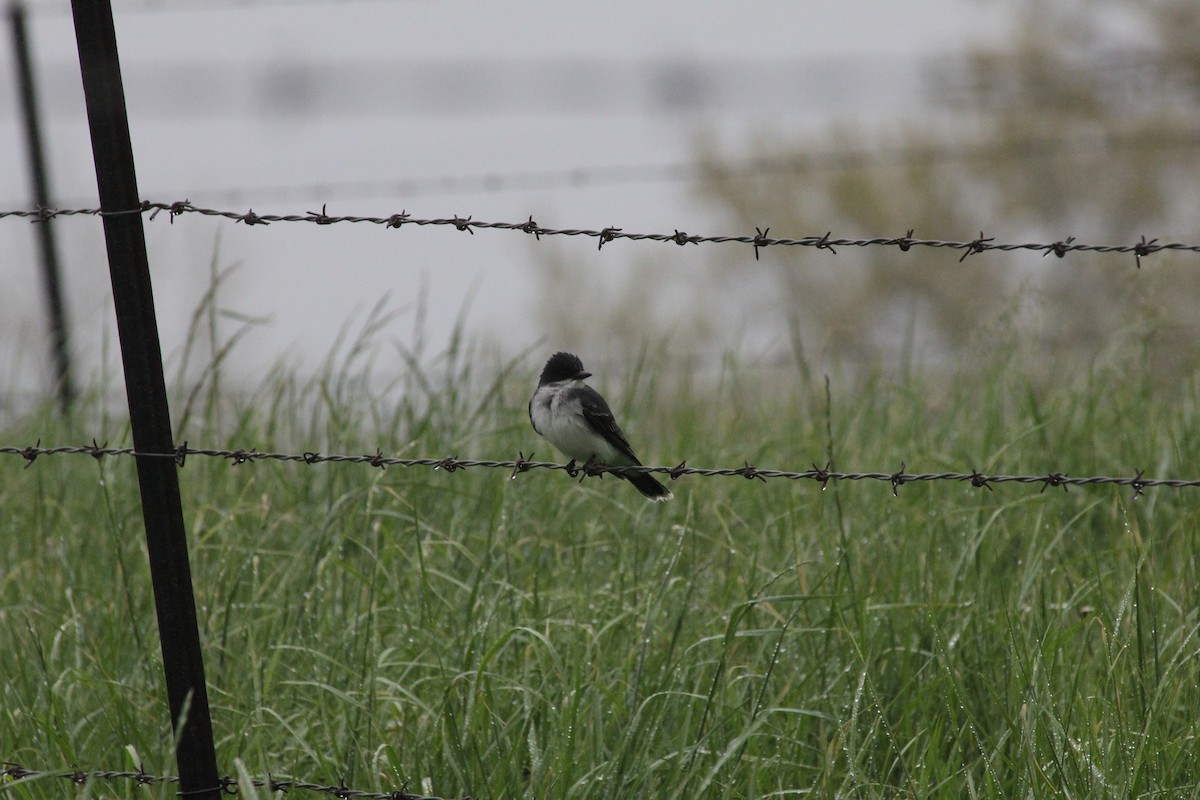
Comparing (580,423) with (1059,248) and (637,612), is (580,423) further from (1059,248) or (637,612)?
(1059,248)

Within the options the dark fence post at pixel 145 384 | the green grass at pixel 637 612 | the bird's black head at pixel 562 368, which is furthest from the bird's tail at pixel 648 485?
the dark fence post at pixel 145 384

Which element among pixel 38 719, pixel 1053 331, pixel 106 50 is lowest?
pixel 38 719

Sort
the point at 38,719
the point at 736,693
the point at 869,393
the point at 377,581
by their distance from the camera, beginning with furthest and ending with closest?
the point at 869,393 < the point at 377,581 < the point at 736,693 < the point at 38,719

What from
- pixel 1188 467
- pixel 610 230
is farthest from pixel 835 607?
pixel 1188 467

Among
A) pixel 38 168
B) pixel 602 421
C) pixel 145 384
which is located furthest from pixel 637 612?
pixel 38 168

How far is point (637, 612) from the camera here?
3463 millimetres

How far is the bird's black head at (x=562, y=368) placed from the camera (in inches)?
147

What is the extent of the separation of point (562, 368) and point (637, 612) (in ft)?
2.58

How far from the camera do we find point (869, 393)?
5605mm

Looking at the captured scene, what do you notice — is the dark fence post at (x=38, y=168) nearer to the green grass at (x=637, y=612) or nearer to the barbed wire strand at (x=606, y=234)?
the green grass at (x=637, y=612)

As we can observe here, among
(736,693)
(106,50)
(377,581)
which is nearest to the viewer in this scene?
(106,50)

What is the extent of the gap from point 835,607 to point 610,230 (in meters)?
1.27

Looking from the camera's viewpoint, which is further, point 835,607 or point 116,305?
point 835,607

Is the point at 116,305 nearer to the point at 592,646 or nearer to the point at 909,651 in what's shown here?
the point at 592,646
